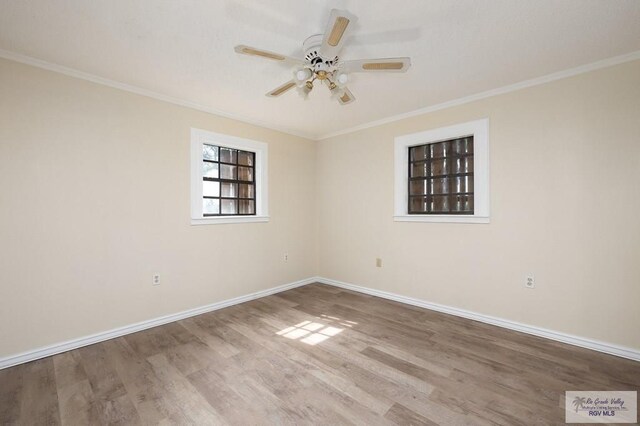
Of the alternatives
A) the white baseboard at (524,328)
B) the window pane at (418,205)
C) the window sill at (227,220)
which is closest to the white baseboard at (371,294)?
the white baseboard at (524,328)

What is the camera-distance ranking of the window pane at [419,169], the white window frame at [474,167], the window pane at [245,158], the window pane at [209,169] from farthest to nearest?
the window pane at [245,158] → the window pane at [419,169] → the window pane at [209,169] → the white window frame at [474,167]

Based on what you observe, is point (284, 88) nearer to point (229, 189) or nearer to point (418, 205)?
point (229, 189)

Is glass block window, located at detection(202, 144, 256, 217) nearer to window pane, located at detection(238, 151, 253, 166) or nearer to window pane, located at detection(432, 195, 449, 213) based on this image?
window pane, located at detection(238, 151, 253, 166)

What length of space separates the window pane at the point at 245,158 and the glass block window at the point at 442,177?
2245 millimetres

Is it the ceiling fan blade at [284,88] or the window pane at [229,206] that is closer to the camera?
the ceiling fan blade at [284,88]

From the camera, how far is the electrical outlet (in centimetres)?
279

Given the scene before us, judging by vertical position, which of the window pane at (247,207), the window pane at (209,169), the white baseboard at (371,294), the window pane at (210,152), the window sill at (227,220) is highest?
the window pane at (210,152)

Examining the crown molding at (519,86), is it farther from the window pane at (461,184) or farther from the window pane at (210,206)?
the window pane at (210,206)

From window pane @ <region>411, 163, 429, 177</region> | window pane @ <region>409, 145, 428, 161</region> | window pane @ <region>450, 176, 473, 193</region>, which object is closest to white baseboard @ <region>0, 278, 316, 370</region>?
window pane @ <region>411, 163, 429, 177</region>

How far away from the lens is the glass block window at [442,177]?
330cm

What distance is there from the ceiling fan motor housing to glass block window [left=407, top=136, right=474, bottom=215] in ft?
6.80

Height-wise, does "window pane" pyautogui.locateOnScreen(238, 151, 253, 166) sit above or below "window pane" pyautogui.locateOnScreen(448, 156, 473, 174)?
above

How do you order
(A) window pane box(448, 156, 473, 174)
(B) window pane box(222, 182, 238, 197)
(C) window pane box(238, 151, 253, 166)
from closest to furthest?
(A) window pane box(448, 156, 473, 174), (B) window pane box(222, 182, 238, 197), (C) window pane box(238, 151, 253, 166)

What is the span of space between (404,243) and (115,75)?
3666 millimetres
